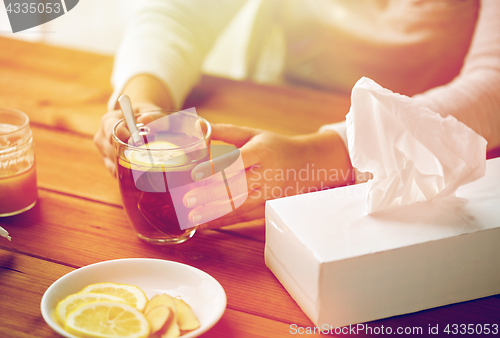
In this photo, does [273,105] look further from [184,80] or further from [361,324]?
[361,324]

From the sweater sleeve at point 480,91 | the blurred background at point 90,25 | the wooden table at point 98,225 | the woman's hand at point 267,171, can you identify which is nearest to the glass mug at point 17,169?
the wooden table at point 98,225

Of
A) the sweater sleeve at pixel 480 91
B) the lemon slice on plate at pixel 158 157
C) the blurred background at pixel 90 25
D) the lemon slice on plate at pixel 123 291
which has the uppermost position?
the lemon slice on plate at pixel 158 157

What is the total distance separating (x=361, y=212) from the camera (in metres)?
0.51

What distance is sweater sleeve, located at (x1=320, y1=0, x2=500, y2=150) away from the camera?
0.81 metres

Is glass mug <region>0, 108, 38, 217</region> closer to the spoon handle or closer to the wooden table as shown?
the wooden table

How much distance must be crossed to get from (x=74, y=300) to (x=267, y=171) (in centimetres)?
31

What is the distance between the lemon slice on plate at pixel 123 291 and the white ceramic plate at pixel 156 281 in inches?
0.7

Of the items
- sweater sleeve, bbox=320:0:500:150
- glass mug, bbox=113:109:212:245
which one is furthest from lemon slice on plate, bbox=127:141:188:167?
sweater sleeve, bbox=320:0:500:150

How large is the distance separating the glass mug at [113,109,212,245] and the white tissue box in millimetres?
121

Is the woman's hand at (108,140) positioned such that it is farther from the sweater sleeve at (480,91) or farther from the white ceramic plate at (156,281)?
the sweater sleeve at (480,91)

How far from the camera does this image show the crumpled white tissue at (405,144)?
519 millimetres

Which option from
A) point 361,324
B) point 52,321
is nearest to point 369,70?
point 361,324

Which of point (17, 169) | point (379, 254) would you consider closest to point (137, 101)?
point (17, 169)

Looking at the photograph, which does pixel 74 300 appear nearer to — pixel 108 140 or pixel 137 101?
pixel 108 140
